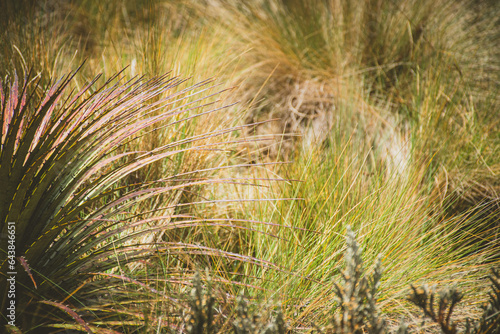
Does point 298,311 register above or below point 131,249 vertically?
below

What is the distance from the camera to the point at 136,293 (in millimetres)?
1111

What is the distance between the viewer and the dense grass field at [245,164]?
112 cm

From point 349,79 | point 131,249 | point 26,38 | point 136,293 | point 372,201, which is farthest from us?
point 349,79

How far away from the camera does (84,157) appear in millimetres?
1184

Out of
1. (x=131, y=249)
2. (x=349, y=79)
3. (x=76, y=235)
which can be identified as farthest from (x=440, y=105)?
(x=76, y=235)

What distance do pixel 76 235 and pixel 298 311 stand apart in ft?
2.58

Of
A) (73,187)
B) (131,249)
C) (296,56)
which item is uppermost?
(296,56)

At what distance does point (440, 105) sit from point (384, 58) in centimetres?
73

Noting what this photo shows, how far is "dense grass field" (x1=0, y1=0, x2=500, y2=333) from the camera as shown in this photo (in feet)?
3.68

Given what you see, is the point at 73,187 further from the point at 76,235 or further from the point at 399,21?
the point at 399,21

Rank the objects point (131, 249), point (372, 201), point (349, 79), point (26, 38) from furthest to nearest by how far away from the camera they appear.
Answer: point (349, 79) < point (26, 38) < point (372, 201) < point (131, 249)

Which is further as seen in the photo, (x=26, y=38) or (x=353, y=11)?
(x=353, y=11)

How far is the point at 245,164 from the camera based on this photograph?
1.30 meters

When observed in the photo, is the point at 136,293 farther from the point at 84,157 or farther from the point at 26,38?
the point at 26,38
